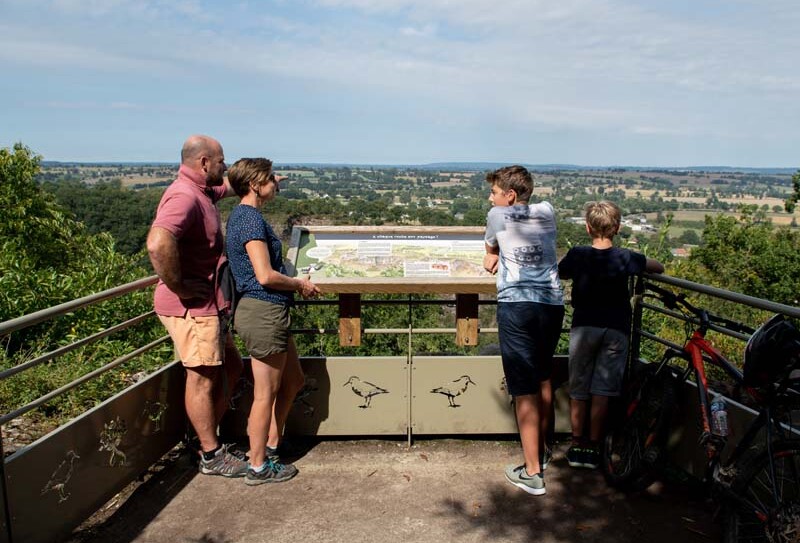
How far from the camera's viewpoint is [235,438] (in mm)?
4543

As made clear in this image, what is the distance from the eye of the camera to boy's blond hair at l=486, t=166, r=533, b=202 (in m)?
3.57

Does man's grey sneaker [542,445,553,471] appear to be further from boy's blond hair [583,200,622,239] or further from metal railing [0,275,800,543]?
boy's blond hair [583,200,622,239]

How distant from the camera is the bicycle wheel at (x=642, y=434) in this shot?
11.9 ft

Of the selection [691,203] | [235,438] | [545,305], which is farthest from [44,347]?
Result: [691,203]

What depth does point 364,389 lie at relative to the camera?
4438 mm

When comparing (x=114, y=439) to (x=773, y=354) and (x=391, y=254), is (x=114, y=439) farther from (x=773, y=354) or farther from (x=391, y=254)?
(x=773, y=354)

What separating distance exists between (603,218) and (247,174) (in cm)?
204

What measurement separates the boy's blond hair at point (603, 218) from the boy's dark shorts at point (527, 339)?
51 cm

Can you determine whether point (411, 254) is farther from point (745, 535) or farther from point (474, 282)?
point (745, 535)

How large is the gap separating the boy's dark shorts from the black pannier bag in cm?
102

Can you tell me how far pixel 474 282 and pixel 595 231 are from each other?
79cm

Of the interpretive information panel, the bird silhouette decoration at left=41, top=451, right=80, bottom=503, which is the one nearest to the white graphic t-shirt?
the interpretive information panel

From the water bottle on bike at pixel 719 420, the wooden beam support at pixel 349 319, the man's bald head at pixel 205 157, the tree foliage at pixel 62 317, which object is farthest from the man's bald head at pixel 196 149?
the tree foliage at pixel 62 317

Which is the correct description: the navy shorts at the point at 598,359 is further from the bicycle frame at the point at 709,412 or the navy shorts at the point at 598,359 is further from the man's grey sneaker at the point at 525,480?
the man's grey sneaker at the point at 525,480
